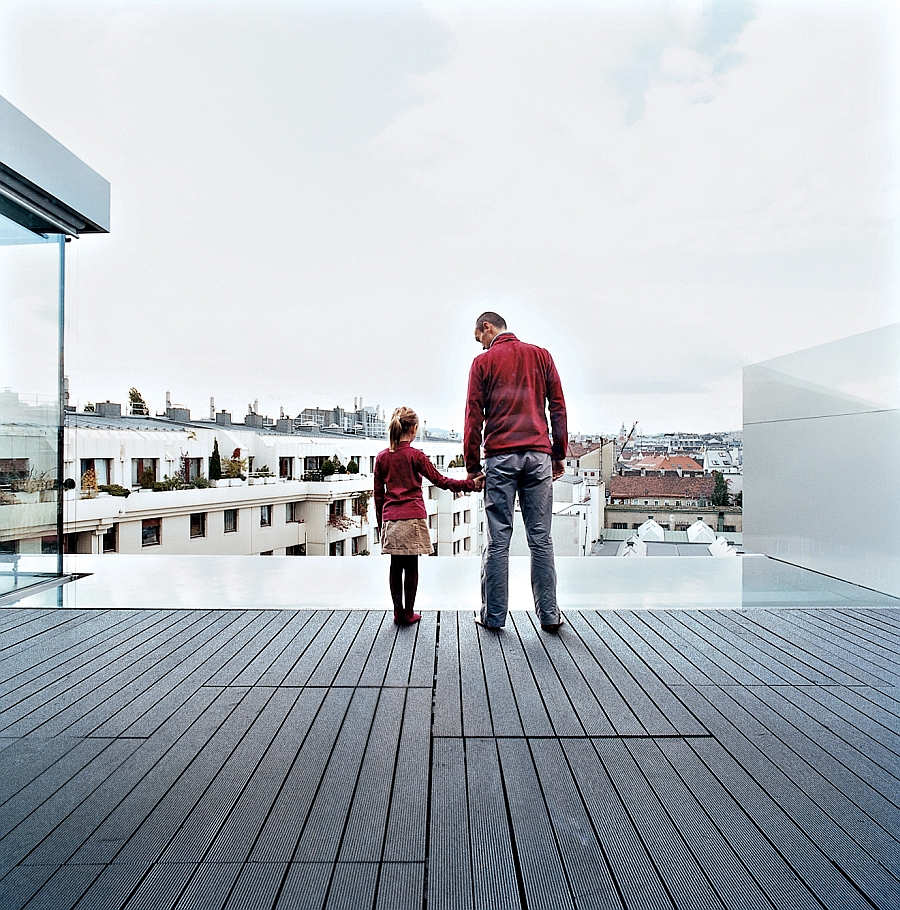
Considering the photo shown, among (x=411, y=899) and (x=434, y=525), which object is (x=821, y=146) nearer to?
(x=434, y=525)

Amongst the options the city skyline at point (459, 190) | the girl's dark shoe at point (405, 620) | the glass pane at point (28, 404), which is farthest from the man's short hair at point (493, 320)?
the glass pane at point (28, 404)

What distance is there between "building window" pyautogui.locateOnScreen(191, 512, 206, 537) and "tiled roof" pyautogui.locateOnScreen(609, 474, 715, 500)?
Result: 9.83 ft

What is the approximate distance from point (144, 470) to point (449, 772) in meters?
4.19

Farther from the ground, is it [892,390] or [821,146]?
[821,146]

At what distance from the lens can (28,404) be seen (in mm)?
4215

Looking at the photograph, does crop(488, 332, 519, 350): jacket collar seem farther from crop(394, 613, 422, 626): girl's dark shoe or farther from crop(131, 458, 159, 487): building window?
crop(131, 458, 159, 487): building window

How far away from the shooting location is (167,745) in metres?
1.92

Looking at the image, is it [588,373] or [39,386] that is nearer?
[39,386]

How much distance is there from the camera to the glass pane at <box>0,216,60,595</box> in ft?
13.4

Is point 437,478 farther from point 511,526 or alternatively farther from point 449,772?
point 449,772

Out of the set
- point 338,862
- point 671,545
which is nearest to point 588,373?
point 671,545

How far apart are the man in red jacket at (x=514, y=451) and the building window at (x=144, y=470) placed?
2.92 m

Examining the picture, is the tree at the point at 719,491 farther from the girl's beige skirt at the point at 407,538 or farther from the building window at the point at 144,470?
the building window at the point at 144,470

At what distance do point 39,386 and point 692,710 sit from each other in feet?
13.0
